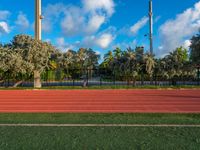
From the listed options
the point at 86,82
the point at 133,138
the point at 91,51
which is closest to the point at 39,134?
the point at 133,138

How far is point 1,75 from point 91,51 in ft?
144

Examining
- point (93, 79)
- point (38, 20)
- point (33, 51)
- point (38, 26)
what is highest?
point (38, 20)

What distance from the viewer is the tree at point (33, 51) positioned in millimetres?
30359

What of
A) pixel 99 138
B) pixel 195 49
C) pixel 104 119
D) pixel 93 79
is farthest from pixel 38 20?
pixel 99 138

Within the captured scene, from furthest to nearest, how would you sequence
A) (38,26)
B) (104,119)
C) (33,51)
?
(38,26) → (33,51) → (104,119)

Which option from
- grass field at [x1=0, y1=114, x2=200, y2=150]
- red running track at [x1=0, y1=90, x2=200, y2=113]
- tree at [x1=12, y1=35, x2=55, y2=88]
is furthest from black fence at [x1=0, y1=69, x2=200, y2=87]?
grass field at [x1=0, y1=114, x2=200, y2=150]

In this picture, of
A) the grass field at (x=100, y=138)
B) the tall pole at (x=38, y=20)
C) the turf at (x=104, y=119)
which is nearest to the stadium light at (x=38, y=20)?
the tall pole at (x=38, y=20)

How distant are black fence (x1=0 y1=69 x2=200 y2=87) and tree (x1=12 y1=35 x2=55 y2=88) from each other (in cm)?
269

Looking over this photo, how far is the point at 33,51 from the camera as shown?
30516 millimetres

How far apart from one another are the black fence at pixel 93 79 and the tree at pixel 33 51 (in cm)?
269

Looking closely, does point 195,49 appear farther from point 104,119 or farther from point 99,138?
point 99,138

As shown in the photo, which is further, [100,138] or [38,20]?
[38,20]

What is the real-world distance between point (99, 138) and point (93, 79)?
2925 centimetres

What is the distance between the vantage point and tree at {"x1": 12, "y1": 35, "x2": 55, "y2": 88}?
3036 centimetres
